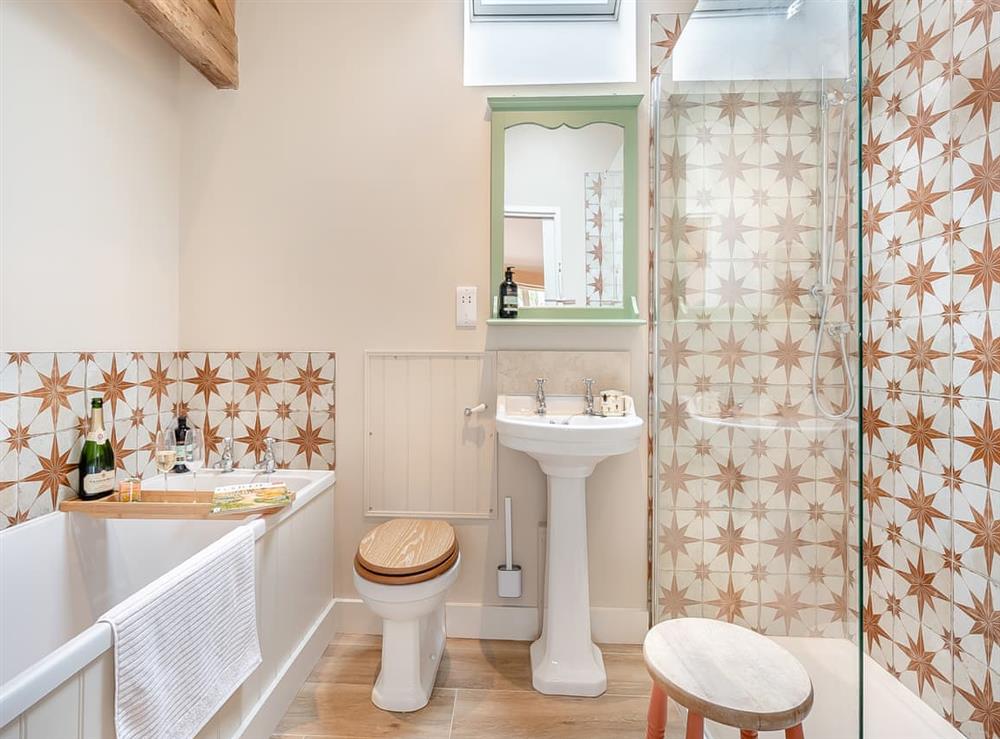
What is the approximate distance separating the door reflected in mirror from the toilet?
38.8 inches

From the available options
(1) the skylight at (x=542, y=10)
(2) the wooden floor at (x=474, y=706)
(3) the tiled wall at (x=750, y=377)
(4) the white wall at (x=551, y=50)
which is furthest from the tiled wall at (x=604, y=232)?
(2) the wooden floor at (x=474, y=706)

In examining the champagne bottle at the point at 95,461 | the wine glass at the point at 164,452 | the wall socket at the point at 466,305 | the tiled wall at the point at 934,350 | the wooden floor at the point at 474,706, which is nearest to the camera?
the tiled wall at the point at 934,350

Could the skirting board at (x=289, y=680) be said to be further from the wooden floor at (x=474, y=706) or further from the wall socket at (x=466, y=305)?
the wall socket at (x=466, y=305)

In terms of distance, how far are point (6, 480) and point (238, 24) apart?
1836mm

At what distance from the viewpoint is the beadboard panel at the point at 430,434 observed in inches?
80.0

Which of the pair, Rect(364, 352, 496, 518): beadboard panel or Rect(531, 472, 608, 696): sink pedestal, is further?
Rect(364, 352, 496, 518): beadboard panel

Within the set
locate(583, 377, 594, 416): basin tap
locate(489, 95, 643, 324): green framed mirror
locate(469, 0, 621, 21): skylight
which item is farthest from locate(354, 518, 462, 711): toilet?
locate(469, 0, 621, 21): skylight

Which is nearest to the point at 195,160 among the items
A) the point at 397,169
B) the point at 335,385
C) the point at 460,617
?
the point at 397,169

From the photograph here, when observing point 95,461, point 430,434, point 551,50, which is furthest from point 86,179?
point 551,50

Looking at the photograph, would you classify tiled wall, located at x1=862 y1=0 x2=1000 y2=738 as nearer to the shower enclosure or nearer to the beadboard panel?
the shower enclosure

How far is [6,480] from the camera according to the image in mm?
1389

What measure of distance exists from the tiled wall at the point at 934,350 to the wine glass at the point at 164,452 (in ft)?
7.93

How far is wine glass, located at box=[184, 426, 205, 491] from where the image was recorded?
202cm

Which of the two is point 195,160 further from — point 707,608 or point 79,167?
point 707,608
